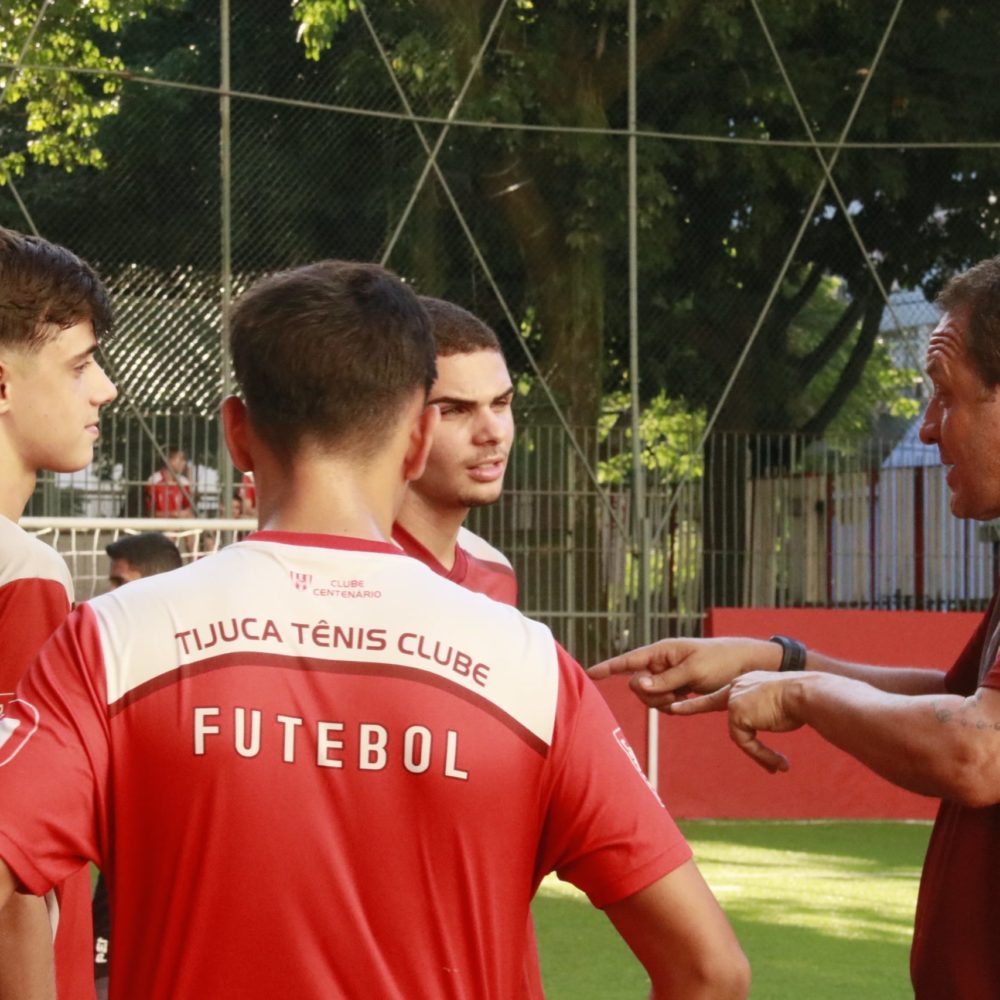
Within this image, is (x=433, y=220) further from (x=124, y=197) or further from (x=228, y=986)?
(x=228, y=986)

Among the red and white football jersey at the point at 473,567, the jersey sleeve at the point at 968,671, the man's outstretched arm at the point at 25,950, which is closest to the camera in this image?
the man's outstretched arm at the point at 25,950

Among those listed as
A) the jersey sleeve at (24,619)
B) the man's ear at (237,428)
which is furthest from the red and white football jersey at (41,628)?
the man's ear at (237,428)

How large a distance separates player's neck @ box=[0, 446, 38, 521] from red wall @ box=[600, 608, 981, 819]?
1163 cm

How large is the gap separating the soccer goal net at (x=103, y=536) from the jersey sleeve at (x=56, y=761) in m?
7.91

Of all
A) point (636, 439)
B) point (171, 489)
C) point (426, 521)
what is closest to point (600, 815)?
point (426, 521)

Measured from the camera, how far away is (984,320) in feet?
9.66

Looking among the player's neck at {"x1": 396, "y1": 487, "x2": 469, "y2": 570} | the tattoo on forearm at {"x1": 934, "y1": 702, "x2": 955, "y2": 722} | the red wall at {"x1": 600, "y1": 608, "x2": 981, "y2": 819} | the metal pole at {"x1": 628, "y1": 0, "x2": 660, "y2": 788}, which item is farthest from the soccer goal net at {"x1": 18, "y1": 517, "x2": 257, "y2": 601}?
the tattoo on forearm at {"x1": 934, "y1": 702, "x2": 955, "y2": 722}

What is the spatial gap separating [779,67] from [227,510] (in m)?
6.80

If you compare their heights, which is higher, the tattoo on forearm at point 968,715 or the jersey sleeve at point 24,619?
the jersey sleeve at point 24,619

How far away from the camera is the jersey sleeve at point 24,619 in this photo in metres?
2.91

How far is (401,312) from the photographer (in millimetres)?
2131

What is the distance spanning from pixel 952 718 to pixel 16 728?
1.38 m

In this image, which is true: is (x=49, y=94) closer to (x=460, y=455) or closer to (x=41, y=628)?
(x=460, y=455)

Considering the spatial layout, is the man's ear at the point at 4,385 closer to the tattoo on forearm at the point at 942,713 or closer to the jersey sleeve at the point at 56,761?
the jersey sleeve at the point at 56,761
